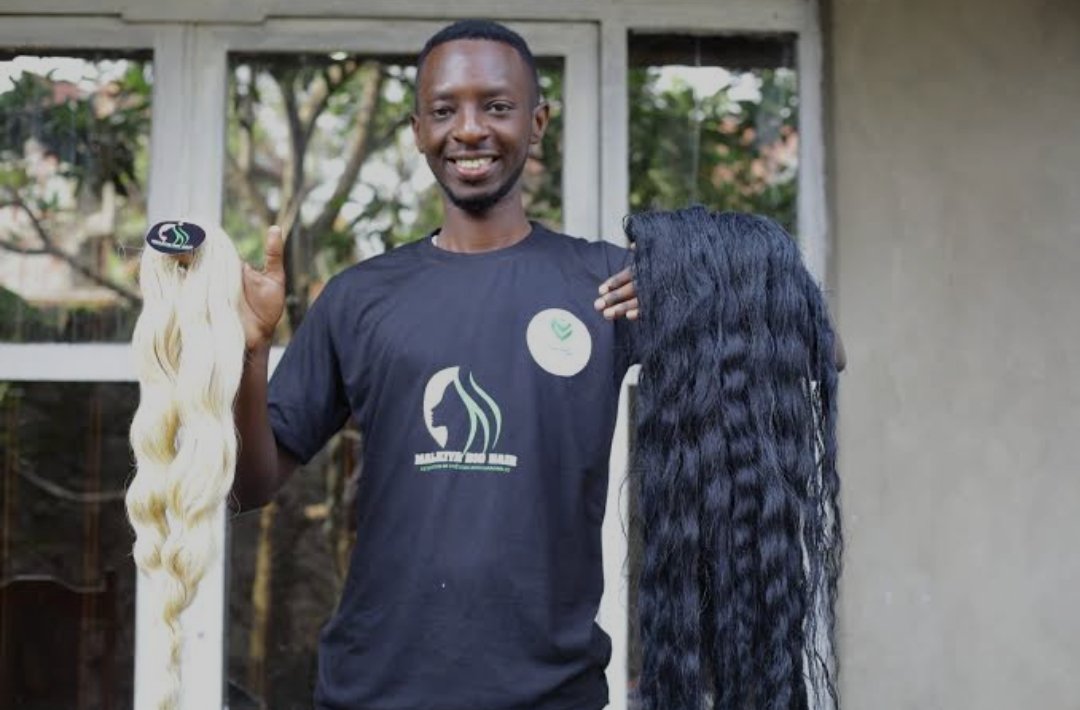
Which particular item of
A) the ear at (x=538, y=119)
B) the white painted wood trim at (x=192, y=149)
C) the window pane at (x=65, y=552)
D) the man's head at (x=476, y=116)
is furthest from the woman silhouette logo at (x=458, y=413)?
the window pane at (x=65, y=552)

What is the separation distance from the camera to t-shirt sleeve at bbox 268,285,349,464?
2484mm

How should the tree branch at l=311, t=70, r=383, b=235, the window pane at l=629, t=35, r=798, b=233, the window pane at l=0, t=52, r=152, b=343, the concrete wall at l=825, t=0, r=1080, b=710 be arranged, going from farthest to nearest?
1. the tree branch at l=311, t=70, r=383, b=235
2. the window pane at l=0, t=52, r=152, b=343
3. the window pane at l=629, t=35, r=798, b=233
4. the concrete wall at l=825, t=0, r=1080, b=710

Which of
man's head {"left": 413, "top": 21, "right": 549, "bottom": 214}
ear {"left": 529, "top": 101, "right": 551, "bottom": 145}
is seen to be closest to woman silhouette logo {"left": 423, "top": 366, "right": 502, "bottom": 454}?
man's head {"left": 413, "top": 21, "right": 549, "bottom": 214}

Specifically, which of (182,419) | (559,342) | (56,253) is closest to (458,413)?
(559,342)

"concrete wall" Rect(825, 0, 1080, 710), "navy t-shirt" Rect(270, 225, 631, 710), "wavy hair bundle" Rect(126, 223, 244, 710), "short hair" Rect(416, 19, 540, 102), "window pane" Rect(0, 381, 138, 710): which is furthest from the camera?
"window pane" Rect(0, 381, 138, 710)

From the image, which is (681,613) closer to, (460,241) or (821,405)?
(821,405)

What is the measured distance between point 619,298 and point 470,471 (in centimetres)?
35

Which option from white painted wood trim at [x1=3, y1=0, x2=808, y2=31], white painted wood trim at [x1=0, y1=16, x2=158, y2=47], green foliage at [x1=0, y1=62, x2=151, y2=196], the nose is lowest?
the nose

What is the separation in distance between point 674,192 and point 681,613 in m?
1.57

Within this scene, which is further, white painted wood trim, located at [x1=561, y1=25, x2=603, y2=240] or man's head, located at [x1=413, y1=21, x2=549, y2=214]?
white painted wood trim, located at [x1=561, y1=25, x2=603, y2=240]

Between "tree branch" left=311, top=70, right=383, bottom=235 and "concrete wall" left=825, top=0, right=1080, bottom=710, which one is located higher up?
"tree branch" left=311, top=70, right=383, bottom=235

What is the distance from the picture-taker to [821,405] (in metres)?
2.45

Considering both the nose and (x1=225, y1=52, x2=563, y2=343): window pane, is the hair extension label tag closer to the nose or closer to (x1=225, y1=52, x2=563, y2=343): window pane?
the nose

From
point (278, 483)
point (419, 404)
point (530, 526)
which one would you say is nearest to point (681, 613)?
point (530, 526)
